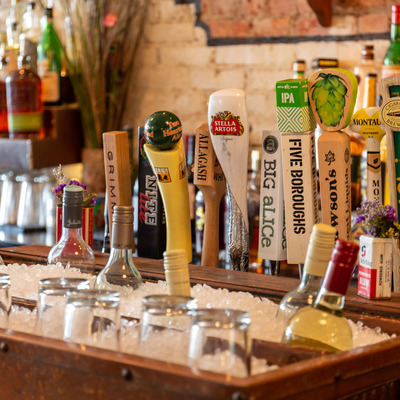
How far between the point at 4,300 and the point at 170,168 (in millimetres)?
431

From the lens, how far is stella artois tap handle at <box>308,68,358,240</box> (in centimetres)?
122

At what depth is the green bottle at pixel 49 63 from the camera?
338 cm

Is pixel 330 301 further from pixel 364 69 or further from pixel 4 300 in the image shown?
pixel 364 69

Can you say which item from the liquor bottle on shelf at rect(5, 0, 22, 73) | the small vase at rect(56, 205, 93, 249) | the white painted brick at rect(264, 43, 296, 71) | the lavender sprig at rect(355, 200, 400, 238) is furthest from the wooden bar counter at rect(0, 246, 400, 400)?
the liquor bottle on shelf at rect(5, 0, 22, 73)

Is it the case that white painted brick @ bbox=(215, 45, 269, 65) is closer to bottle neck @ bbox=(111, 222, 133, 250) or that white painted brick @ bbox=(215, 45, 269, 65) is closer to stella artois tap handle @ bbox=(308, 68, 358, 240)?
stella artois tap handle @ bbox=(308, 68, 358, 240)

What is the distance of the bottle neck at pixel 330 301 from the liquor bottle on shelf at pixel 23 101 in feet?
8.12

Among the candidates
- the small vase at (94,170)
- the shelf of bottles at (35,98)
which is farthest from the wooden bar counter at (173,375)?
the small vase at (94,170)

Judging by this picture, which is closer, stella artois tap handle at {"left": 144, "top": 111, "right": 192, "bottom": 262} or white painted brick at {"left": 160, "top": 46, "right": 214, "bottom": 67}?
stella artois tap handle at {"left": 144, "top": 111, "right": 192, "bottom": 262}

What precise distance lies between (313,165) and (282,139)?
64 millimetres

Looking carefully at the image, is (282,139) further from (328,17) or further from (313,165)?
(328,17)

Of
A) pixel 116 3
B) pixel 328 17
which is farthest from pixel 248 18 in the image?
pixel 116 3

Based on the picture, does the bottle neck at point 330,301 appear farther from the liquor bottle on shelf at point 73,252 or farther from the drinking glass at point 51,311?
the liquor bottle on shelf at point 73,252

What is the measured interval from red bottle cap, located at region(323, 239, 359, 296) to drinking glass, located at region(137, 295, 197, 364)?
0.51 feet

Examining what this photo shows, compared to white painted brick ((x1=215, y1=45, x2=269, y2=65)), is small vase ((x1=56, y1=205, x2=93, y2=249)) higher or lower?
lower
